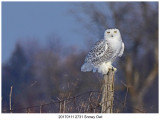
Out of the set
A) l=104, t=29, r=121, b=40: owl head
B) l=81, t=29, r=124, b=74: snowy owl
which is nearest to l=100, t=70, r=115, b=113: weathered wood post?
l=81, t=29, r=124, b=74: snowy owl

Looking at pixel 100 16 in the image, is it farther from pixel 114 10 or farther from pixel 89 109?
pixel 89 109

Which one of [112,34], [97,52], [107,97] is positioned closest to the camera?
[107,97]

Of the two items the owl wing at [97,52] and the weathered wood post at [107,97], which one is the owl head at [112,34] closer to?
the owl wing at [97,52]

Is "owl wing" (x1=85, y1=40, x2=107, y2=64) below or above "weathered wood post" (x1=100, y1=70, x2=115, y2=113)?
above

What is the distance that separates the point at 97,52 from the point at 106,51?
125 millimetres

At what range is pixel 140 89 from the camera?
25.3 metres

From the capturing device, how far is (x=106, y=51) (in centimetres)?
648

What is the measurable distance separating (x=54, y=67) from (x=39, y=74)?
3.23 feet

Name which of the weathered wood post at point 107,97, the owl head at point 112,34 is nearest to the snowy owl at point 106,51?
the owl head at point 112,34

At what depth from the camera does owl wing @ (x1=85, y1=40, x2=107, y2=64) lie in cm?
651

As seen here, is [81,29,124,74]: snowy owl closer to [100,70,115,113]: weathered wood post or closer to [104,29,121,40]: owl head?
[104,29,121,40]: owl head

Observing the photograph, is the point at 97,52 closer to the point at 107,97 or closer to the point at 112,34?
the point at 112,34

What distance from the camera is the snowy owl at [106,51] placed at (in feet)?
21.2

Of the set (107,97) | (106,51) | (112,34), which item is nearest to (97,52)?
(106,51)
